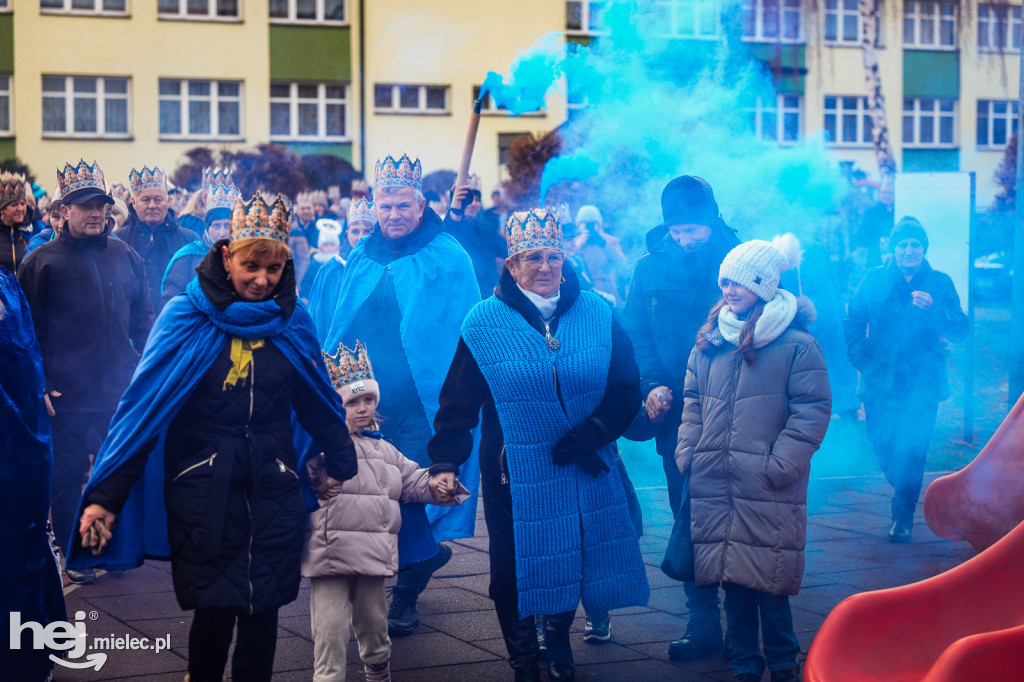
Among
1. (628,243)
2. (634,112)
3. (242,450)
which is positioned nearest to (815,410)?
(242,450)

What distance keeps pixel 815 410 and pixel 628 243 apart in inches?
249

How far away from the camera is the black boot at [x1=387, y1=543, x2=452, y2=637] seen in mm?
5770

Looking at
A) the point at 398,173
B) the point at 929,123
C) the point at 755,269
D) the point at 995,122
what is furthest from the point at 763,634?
the point at 995,122

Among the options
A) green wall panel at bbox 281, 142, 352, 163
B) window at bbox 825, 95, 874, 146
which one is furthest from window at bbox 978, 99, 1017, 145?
green wall panel at bbox 281, 142, 352, 163

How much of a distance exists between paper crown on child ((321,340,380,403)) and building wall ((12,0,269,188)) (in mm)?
26471

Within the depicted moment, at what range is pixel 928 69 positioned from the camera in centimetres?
1162

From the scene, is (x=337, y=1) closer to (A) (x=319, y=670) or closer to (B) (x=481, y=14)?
(B) (x=481, y=14)

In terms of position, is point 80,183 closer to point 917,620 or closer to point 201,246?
point 201,246

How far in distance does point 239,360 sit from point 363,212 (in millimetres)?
4746

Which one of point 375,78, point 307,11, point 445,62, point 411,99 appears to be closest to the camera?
point 411,99

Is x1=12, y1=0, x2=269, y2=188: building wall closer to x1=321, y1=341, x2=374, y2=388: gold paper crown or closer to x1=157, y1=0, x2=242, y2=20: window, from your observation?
x1=157, y1=0, x2=242, y2=20: window

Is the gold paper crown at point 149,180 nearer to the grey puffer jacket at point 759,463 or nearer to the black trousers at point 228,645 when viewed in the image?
the grey puffer jacket at point 759,463

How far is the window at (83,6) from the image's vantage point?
29438 millimetres

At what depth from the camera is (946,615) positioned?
4.16 metres
